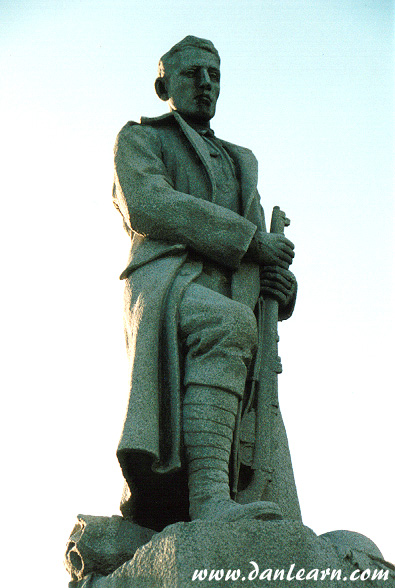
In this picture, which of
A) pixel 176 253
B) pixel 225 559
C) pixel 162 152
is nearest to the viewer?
A: pixel 225 559

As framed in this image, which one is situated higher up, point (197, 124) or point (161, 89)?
point (161, 89)

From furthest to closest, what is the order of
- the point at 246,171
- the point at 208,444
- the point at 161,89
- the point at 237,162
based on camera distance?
the point at 161,89, the point at 237,162, the point at 246,171, the point at 208,444

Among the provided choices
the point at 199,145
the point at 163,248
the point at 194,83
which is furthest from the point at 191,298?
the point at 194,83

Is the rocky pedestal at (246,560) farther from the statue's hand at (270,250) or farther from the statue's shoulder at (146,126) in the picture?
the statue's shoulder at (146,126)

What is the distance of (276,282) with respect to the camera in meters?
6.86

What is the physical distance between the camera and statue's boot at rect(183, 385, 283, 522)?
574cm

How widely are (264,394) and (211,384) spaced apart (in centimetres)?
67

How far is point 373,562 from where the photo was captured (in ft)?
18.2

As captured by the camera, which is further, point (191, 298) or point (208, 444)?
point (191, 298)

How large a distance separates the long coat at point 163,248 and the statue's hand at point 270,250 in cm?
7

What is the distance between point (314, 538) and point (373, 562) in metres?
0.38

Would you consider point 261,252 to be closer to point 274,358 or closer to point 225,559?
point 274,358

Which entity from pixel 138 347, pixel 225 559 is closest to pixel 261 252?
pixel 138 347

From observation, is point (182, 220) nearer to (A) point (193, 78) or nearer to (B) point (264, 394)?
(B) point (264, 394)
